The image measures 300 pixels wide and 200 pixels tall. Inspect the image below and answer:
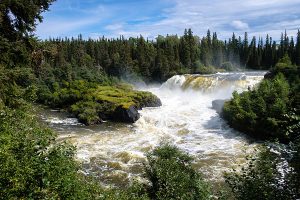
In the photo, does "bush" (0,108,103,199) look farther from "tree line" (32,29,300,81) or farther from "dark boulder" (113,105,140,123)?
"tree line" (32,29,300,81)

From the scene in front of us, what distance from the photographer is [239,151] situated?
30.0 metres

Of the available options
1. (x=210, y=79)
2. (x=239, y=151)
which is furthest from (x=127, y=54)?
(x=239, y=151)

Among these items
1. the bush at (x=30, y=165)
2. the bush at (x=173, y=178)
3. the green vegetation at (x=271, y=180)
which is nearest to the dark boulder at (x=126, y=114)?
the bush at (x=173, y=178)

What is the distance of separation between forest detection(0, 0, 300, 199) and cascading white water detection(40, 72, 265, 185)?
2.12 m

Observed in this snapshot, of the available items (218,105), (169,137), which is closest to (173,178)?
(169,137)

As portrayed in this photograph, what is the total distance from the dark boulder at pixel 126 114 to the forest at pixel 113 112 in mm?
170

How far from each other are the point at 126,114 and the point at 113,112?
7.57ft

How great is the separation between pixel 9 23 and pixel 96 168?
15940 mm

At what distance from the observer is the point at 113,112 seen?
145ft

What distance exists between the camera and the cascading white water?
26.7 m

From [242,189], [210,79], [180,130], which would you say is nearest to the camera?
[242,189]

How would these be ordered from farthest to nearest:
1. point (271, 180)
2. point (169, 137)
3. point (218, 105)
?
point (218, 105) < point (169, 137) < point (271, 180)

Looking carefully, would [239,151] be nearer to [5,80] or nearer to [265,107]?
[265,107]

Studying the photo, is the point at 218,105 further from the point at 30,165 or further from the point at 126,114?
the point at 30,165
